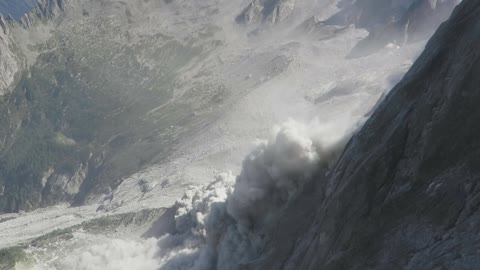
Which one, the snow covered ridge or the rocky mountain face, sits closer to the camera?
the rocky mountain face

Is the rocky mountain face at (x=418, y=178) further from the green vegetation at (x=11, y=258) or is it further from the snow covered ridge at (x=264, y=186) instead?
the green vegetation at (x=11, y=258)


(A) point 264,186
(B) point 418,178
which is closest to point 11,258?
→ (A) point 264,186

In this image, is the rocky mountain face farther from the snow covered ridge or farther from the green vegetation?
the green vegetation

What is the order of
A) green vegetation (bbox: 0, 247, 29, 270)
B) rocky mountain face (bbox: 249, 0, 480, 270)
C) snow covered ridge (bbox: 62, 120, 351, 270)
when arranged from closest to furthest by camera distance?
rocky mountain face (bbox: 249, 0, 480, 270), snow covered ridge (bbox: 62, 120, 351, 270), green vegetation (bbox: 0, 247, 29, 270)

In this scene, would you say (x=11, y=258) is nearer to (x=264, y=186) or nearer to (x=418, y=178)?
(x=264, y=186)

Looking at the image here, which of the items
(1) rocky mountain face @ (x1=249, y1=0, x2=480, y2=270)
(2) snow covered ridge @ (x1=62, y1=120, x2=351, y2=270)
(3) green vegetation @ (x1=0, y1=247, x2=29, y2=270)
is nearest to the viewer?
(1) rocky mountain face @ (x1=249, y1=0, x2=480, y2=270)

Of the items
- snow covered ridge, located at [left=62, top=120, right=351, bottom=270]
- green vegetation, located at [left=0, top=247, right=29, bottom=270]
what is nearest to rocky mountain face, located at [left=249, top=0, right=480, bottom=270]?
snow covered ridge, located at [left=62, top=120, right=351, bottom=270]

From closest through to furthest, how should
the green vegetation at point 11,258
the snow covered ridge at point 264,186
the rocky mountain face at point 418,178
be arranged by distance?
the rocky mountain face at point 418,178 → the snow covered ridge at point 264,186 → the green vegetation at point 11,258

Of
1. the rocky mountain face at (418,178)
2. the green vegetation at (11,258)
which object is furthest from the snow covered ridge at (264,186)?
the green vegetation at (11,258)

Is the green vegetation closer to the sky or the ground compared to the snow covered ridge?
closer to the sky
